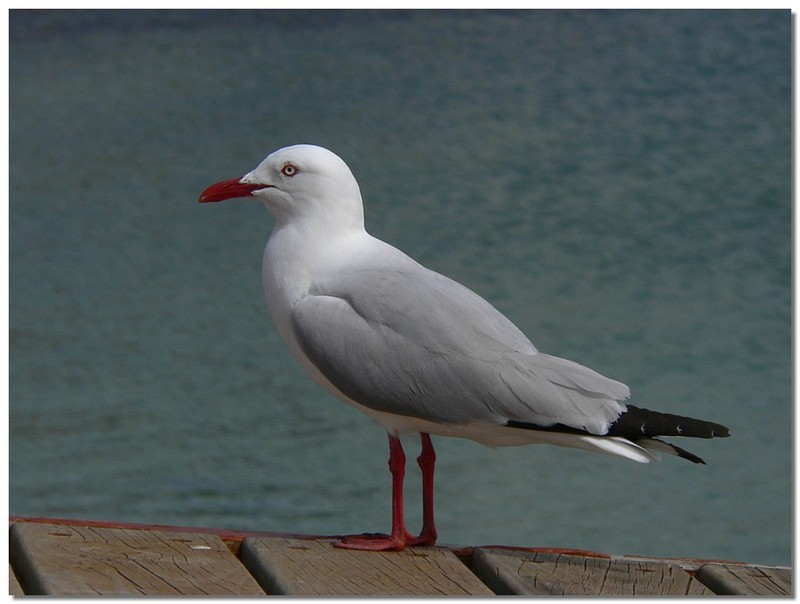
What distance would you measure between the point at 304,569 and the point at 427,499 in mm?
427

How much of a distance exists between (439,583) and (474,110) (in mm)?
9647

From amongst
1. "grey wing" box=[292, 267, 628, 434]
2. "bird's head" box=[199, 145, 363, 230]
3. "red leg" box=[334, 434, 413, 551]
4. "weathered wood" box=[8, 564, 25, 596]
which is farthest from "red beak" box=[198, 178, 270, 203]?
"weathered wood" box=[8, 564, 25, 596]

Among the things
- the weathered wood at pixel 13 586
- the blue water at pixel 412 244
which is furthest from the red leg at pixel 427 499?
the blue water at pixel 412 244

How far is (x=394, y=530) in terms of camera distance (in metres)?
3.37

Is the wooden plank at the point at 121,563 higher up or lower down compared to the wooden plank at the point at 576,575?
higher up

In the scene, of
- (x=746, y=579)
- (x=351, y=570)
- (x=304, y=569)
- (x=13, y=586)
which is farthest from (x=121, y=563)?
(x=746, y=579)

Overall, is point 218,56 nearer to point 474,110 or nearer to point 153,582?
point 474,110

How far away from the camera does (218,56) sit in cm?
1123

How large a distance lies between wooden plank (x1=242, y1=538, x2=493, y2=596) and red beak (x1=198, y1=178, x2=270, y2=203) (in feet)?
2.88

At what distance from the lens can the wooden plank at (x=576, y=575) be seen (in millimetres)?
3096

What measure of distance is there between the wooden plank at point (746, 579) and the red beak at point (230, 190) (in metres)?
1.47

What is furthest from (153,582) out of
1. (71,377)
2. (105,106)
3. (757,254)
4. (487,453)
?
(105,106)

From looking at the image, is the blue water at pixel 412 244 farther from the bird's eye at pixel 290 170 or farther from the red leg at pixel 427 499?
the bird's eye at pixel 290 170

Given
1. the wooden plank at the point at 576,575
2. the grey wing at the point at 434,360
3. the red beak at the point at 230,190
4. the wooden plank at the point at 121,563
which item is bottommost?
the wooden plank at the point at 576,575
